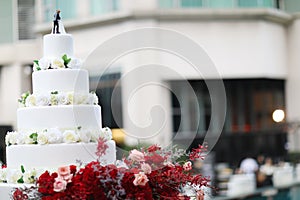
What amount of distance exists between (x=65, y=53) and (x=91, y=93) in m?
0.38

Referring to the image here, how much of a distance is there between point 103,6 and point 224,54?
374 centimetres

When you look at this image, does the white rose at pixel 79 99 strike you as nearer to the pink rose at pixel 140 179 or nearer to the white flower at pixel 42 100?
the white flower at pixel 42 100

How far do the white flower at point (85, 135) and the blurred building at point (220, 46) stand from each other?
12728 mm

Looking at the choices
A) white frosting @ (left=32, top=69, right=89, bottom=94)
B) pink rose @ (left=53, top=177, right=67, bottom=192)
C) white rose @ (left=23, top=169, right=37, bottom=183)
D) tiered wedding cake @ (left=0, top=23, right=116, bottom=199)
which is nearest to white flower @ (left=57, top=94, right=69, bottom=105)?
tiered wedding cake @ (left=0, top=23, right=116, bottom=199)

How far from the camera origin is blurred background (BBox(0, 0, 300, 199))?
18625 millimetres

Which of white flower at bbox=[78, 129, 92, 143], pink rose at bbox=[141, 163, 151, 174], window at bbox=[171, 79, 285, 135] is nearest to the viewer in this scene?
pink rose at bbox=[141, 163, 151, 174]

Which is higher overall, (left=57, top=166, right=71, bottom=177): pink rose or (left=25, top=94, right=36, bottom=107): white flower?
(left=25, top=94, right=36, bottom=107): white flower

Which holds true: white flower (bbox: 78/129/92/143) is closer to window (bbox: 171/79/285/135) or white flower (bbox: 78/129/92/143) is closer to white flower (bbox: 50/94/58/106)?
white flower (bbox: 50/94/58/106)

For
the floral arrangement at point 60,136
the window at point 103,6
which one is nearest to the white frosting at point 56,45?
the floral arrangement at point 60,136

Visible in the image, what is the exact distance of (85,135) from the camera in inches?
191

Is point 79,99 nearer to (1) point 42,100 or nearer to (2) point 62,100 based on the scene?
(2) point 62,100

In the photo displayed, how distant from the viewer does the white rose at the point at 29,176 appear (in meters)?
4.74

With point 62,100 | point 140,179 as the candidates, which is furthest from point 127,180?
point 62,100

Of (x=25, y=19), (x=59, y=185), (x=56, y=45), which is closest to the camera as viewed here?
(x=59, y=185)
